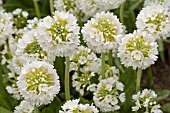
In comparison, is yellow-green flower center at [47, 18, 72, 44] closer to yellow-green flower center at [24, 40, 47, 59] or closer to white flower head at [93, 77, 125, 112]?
yellow-green flower center at [24, 40, 47, 59]

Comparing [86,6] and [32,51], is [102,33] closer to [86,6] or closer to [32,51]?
[32,51]

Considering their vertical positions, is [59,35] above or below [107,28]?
below

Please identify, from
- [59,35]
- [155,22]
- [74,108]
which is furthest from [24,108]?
[155,22]

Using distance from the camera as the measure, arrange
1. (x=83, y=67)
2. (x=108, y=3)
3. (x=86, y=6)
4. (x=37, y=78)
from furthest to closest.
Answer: (x=86, y=6) < (x=83, y=67) < (x=108, y=3) < (x=37, y=78)

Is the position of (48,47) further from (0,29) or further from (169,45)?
(169,45)

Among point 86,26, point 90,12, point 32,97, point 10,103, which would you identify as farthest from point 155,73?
point 32,97

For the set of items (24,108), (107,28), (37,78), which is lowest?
(37,78)

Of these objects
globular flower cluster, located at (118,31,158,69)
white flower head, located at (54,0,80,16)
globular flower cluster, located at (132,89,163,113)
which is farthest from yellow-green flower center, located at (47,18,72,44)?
white flower head, located at (54,0,80,16)
